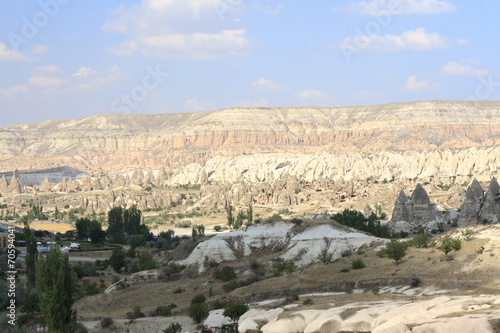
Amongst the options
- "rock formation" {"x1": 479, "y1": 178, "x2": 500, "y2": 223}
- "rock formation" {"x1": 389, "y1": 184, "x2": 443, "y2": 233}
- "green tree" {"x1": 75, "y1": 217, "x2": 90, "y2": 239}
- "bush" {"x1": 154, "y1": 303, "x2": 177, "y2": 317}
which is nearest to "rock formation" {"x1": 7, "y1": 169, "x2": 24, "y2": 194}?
"green tree" {"x1": 75, "y1": 217, "x2": 90, "y2": 239}

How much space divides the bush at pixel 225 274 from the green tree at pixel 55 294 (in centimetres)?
1706

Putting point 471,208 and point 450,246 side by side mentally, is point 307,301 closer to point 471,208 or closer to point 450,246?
point 450,246

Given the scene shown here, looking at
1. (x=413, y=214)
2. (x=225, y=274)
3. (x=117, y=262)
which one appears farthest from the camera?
(x=413, y=214)

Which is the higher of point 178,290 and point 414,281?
point 414,281

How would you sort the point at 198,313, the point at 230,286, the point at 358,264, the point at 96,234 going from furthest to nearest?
the point at 96,234 → the point at 358,264 → the point at 230,286 → the point at 198,313

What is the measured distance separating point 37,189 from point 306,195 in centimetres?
7640

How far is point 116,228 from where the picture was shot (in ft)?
303

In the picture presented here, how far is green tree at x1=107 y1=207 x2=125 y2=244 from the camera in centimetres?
8838

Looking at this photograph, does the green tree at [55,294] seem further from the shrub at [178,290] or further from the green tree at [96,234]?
the green tree at [96,234]

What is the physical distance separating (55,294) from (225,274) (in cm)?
1858

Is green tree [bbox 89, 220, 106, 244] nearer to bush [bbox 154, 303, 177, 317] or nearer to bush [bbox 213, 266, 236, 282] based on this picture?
bush [bbox 213, 266, 236, 282]

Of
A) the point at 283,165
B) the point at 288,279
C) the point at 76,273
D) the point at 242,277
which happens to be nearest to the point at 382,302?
the point at 288,279

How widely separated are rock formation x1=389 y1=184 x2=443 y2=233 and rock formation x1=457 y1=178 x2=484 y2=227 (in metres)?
4.23

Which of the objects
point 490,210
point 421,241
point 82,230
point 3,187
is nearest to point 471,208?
point 490,210
